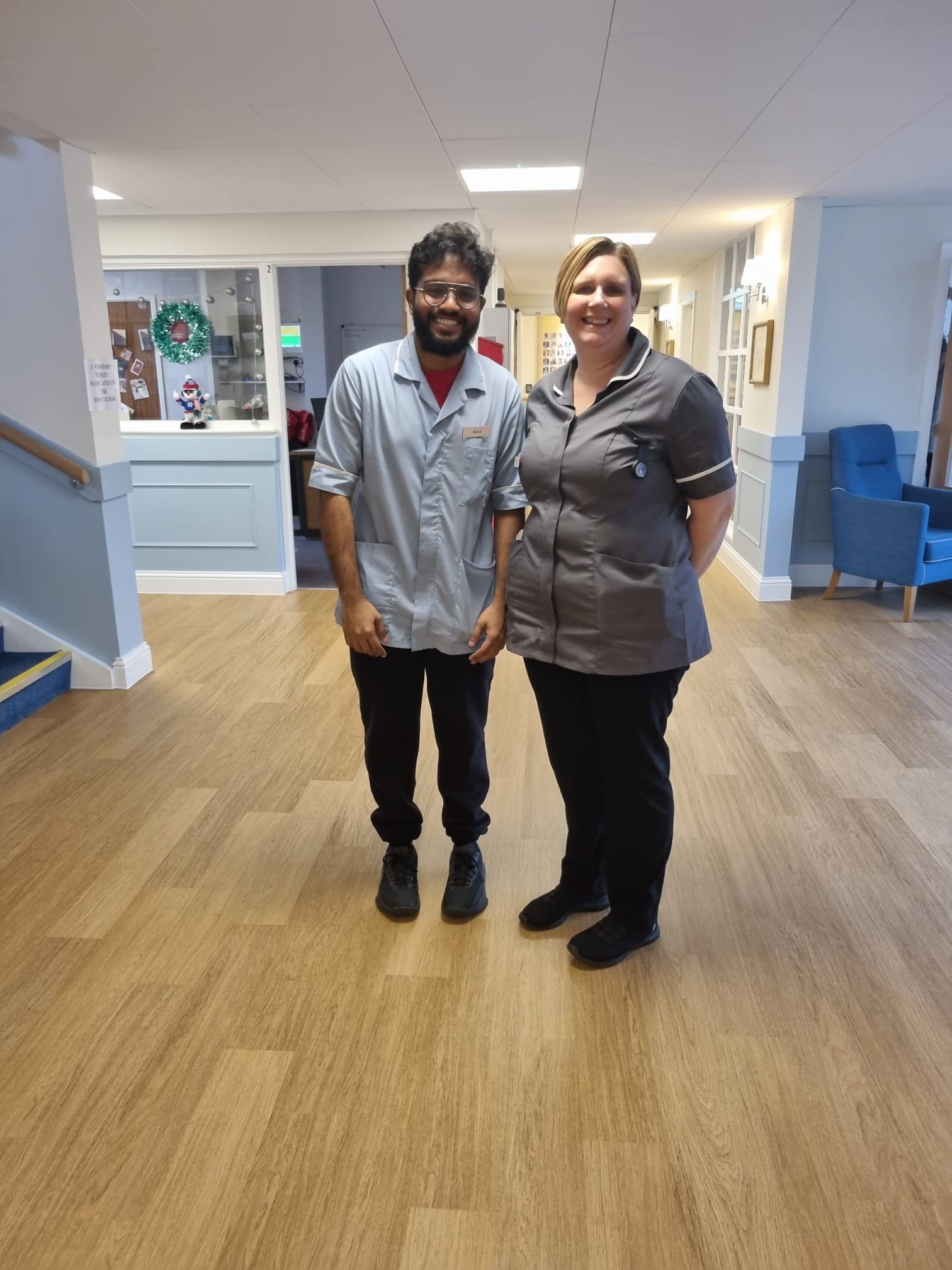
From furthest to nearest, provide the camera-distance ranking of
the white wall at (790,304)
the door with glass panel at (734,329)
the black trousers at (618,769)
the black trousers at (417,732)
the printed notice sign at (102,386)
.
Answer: the door with glass panel at (734,329) < the white wall at (790,304) < the printed notice sign at (102,386) < the black trousers at (417,732) < the black trousers at (618,769)

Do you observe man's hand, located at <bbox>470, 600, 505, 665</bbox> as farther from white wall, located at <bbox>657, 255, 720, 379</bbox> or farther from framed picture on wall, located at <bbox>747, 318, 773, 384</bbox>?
white wall, located at <bbox>657, 255, 720, 379</bbox>

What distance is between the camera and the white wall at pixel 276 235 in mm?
5059

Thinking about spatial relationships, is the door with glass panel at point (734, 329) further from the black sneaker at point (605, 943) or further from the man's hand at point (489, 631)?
the black sneaker at point (605, 943)

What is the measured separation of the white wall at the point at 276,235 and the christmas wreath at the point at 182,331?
0.94 feet

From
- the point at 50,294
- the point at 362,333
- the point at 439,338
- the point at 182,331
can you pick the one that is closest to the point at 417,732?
the point at 439,338

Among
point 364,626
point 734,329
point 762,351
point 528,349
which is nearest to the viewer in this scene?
point 364,626

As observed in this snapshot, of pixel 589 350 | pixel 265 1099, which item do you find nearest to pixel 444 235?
pixel 589 350

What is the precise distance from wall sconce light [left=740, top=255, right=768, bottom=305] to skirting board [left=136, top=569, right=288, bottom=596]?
10.9 ft

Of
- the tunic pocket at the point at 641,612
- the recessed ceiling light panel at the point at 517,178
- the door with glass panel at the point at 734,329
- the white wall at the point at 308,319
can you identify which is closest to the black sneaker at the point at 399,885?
the tunic pocket at the point at 641,612

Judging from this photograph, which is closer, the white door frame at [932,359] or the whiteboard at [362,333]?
the white door frame at [932,359]

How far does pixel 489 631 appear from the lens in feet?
6.69

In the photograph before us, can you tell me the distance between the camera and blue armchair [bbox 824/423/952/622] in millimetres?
4805

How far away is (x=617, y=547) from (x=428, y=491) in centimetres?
45

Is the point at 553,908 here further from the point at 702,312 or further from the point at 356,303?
the point at 356,303
